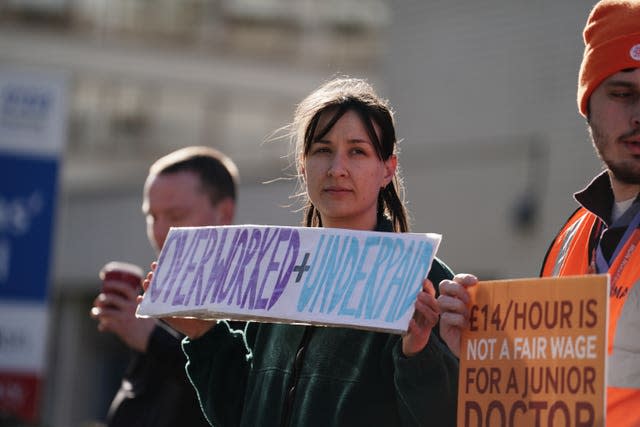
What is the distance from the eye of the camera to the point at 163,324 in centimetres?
477

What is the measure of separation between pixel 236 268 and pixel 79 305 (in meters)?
18.3

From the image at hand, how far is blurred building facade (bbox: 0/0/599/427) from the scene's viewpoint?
13.5m

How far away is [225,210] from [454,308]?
82.1 inches

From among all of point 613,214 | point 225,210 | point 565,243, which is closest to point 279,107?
point 225,210

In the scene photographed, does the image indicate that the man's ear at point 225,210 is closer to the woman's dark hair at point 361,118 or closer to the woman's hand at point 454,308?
the woman's dark hair at point 361,118

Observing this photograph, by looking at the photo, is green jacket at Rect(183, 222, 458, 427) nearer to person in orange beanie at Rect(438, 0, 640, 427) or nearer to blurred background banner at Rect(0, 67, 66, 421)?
person in orange beanie at Rect(438, 0, 640, 427)

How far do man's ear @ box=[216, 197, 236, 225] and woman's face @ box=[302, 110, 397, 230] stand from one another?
1.43 metres

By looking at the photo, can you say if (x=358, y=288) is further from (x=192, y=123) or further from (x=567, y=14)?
(x=192, y=123)

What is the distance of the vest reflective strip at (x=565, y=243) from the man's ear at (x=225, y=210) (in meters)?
1.90

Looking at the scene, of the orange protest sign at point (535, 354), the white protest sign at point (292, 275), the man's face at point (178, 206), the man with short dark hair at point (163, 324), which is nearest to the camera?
the orange protest sign at point (535, 354)

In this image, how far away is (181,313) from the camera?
3.61 meters

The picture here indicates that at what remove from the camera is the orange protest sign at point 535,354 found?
2.85 metres

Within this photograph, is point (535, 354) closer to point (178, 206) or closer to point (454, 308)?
point (454, 308)

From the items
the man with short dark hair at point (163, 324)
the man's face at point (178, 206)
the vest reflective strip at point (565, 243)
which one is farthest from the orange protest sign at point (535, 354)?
the man's face at point (178, 206)
